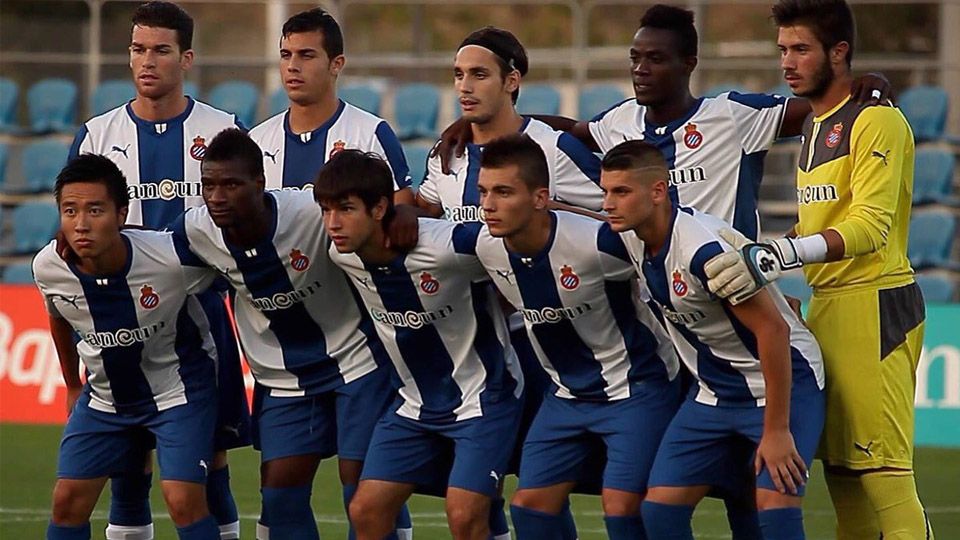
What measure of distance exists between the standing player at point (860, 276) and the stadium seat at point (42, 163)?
10493mm

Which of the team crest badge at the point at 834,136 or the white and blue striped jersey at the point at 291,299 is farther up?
the team crest badge at the point at 834,136

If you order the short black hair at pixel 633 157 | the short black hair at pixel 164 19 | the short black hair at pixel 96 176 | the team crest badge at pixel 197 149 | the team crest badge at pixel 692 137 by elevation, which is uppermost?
the short black hair at pixel 164 19

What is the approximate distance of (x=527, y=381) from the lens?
22.0ft

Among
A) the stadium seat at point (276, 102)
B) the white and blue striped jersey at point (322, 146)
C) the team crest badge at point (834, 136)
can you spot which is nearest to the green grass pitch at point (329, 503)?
the white and blue striped jersey at point (322, 146)

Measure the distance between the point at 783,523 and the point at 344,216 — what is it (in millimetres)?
1892

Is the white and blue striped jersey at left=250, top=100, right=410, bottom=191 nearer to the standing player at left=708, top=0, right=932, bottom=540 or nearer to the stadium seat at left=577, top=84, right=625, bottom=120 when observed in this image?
the standing player at left=708, top=0, right=932, bottom=540

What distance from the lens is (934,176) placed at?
1416 centimetres

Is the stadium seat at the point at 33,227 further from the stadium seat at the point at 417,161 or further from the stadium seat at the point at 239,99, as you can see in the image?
the stadium seat at the point at 417,161

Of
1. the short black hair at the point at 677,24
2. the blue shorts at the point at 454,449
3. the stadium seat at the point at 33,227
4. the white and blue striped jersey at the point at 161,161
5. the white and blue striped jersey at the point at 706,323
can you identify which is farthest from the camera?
the stadium seat at the point at 33,227

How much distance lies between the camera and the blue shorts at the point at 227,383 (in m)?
6.94

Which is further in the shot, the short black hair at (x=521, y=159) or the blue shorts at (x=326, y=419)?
the blue shorts at (x=326, y=419)

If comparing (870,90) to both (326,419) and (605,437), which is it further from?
(326,419)

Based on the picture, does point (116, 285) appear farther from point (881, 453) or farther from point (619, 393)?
point (881, 453)

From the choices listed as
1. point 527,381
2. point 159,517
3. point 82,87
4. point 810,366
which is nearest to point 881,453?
point 810,366
